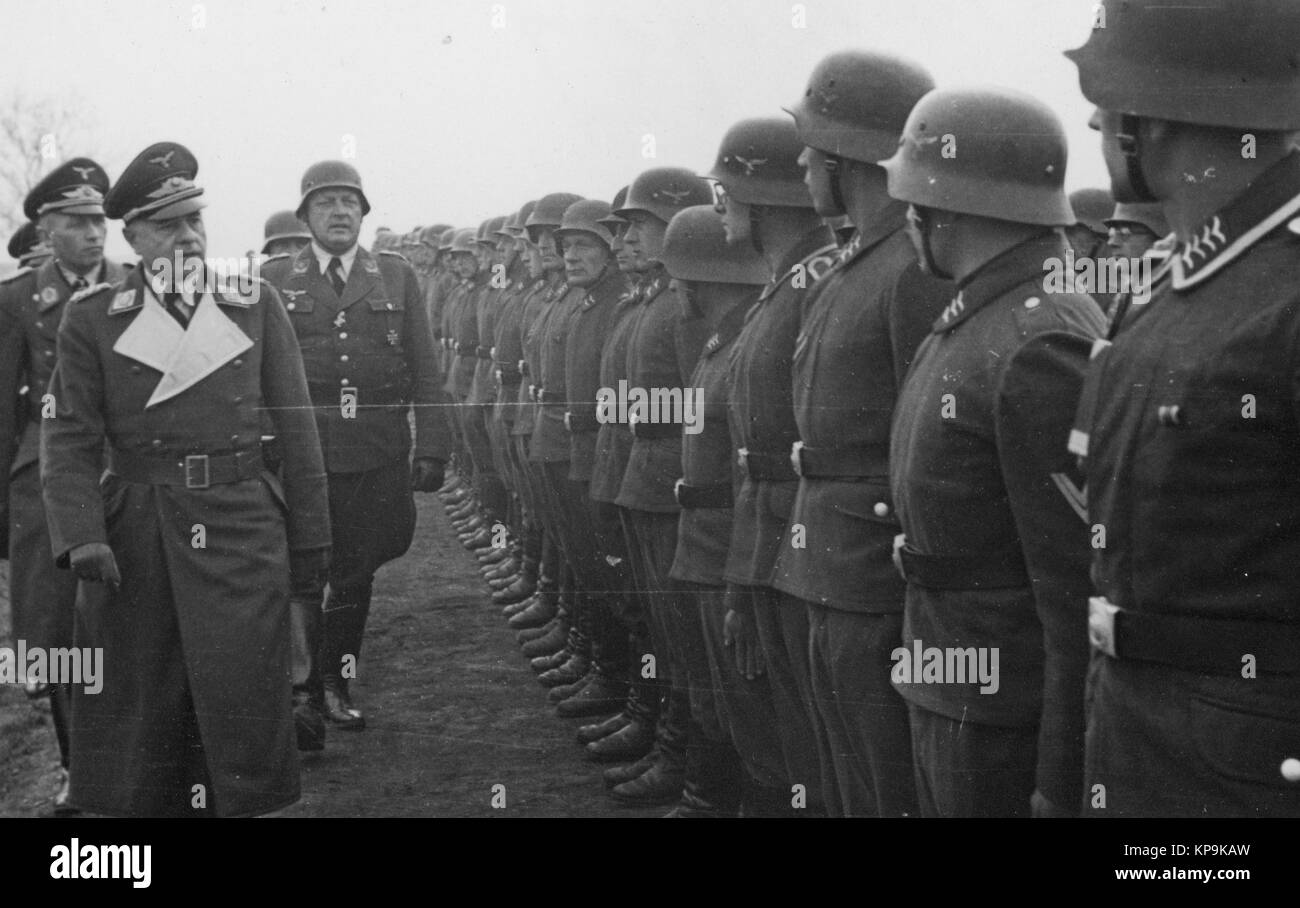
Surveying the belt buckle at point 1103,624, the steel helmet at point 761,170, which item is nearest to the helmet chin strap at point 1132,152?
the belt buckle at point 1103,624

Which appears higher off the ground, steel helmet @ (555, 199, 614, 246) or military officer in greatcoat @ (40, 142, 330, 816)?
steel helmet @ (555, 199, 614, 246)

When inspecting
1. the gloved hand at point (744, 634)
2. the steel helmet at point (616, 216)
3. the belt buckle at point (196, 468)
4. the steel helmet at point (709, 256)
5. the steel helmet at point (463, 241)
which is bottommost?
the gloved hand at point (744, 634)

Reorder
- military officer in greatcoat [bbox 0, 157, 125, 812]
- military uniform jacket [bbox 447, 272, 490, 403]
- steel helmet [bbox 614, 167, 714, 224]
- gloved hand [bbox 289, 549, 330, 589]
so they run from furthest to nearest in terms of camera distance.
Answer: military uniform jacket [bbox 447, 272, 490, 403] < steel helmet [bbox 614, 167, 714, 224] < military officer in greatcoat [bbox 0, 157, 125, 812] < gloved hand [bbox 289, 549, 330, 589]

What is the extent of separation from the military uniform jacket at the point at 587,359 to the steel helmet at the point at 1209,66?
458cm

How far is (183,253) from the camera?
4.91 meters

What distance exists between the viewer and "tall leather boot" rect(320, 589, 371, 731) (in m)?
6.95

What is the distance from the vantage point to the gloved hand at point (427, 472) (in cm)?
705

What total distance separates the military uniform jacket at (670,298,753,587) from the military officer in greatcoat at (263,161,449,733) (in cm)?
217

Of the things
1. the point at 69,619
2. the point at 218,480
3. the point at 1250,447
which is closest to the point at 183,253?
the point at 218,480

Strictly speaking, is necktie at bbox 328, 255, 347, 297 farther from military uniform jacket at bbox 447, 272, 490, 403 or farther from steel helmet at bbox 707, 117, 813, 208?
military uniform jacket at bbox 447, 272, 490, 403

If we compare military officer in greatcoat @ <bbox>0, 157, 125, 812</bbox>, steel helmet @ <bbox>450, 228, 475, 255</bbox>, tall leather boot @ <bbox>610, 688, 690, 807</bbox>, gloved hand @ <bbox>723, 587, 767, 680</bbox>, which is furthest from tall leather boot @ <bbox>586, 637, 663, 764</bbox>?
steel helmet @ <bbox>450, 228, 475, 255</bbox>

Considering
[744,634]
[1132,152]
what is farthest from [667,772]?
[1132,152]

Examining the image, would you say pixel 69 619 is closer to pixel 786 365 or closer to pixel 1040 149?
pixel 786 365

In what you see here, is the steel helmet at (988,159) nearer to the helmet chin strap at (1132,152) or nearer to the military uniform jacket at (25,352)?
the helmet chin strap at (1132,152)
